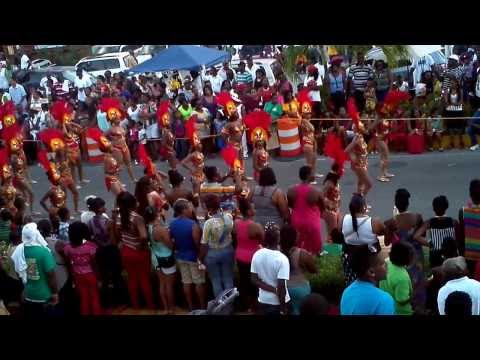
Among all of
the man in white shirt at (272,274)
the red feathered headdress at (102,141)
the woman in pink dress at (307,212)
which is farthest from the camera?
the red feathered headdress at (102,141)

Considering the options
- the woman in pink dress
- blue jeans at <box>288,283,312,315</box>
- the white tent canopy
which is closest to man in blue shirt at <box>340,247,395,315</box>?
blue jeans at <box>288,283,312,315</box>

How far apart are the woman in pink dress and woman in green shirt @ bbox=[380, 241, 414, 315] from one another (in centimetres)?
211

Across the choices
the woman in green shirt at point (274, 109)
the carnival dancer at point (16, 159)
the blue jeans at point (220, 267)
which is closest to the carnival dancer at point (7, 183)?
the carnival dancer at point (16, 159)

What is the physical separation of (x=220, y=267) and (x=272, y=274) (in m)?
1.12

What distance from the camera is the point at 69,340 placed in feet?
23.0

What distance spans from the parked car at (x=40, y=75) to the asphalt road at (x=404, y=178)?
489 centimetres

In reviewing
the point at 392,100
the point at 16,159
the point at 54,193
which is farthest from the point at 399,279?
the point at 16,159

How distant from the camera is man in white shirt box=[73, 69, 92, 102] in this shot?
17391 mm

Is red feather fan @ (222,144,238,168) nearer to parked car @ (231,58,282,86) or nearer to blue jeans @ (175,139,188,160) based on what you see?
blue jeans @ (175,139,188,160)

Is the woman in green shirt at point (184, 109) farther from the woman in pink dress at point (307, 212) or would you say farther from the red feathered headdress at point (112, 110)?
the woman in pink dress at point (307, 212)

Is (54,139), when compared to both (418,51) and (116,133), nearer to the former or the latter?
(116,133)

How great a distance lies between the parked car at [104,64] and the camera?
65.9ft

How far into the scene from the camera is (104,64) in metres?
20.2

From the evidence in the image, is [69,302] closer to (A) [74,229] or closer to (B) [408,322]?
(A) [74,229]
